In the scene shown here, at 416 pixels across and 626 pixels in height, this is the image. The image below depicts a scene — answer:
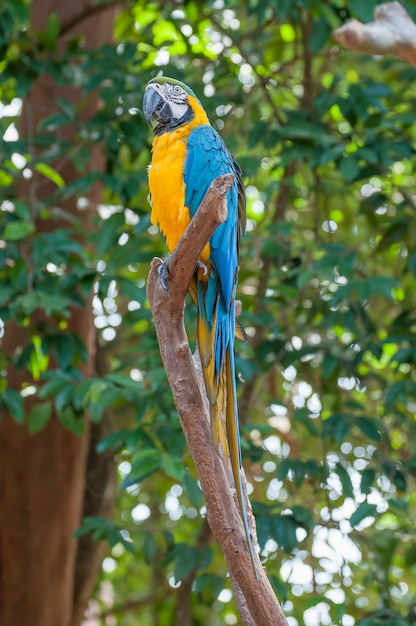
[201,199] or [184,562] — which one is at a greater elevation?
[201,199]

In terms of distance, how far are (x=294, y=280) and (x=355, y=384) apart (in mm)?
361

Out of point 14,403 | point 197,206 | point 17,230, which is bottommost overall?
point 14,403

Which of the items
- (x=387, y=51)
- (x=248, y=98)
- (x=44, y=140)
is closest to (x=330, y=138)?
(x=387, y=51)

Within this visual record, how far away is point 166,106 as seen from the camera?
1.65 m

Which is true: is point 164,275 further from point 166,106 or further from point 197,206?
point 166,106

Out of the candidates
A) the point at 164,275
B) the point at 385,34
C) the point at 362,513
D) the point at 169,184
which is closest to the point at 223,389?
the point at 164,275

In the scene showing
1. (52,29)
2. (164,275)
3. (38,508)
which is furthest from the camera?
(38,508)

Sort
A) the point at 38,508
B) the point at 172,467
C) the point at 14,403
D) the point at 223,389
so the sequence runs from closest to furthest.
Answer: the point at 223,389 → the point at 172,467 → the point at 14,403 → the point at 38,508

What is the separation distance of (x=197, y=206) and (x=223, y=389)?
33cm

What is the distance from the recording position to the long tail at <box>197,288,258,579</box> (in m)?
1.40

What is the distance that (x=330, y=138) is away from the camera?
87.3 inches

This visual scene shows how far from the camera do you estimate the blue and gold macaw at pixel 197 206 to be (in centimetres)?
148

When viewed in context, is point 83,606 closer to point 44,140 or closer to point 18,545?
point 18,545

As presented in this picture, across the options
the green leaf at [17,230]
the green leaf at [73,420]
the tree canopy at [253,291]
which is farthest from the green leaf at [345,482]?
the green leaf at [17,230]
